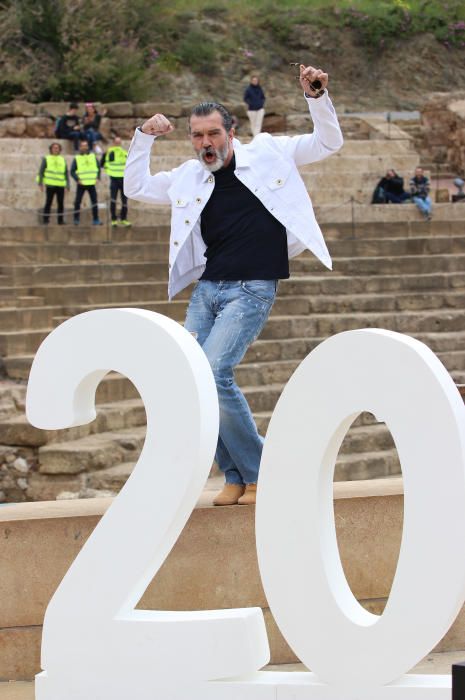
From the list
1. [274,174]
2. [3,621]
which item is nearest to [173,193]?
[274,174]

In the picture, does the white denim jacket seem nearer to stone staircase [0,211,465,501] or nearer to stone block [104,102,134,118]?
stone staircase [0,211,465,501]

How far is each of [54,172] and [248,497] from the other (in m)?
13.8

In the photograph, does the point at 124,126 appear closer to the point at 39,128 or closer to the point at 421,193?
the point at 39,128

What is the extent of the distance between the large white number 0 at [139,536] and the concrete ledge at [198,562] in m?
0.73

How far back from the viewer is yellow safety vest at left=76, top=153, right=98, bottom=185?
61.6 feet

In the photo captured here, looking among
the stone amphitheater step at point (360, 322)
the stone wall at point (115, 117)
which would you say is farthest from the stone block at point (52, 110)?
the stone amphitheater step at point (360, 322)

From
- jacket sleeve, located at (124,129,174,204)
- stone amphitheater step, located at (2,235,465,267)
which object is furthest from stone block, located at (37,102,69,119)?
jacket sleeve, located at (124,129,174,204)

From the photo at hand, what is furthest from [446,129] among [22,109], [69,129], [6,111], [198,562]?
[198,562]

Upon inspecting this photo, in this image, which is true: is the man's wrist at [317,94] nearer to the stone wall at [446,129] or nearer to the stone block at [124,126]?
the stone block at [124,126]

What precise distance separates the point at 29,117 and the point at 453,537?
20303 millimetres

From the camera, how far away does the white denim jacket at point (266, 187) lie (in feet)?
17.3

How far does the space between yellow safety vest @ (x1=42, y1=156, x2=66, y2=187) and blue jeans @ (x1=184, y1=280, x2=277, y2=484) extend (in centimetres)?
1361

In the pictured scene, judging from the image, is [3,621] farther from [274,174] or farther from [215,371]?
[274,174]

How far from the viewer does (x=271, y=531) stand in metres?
4.45
